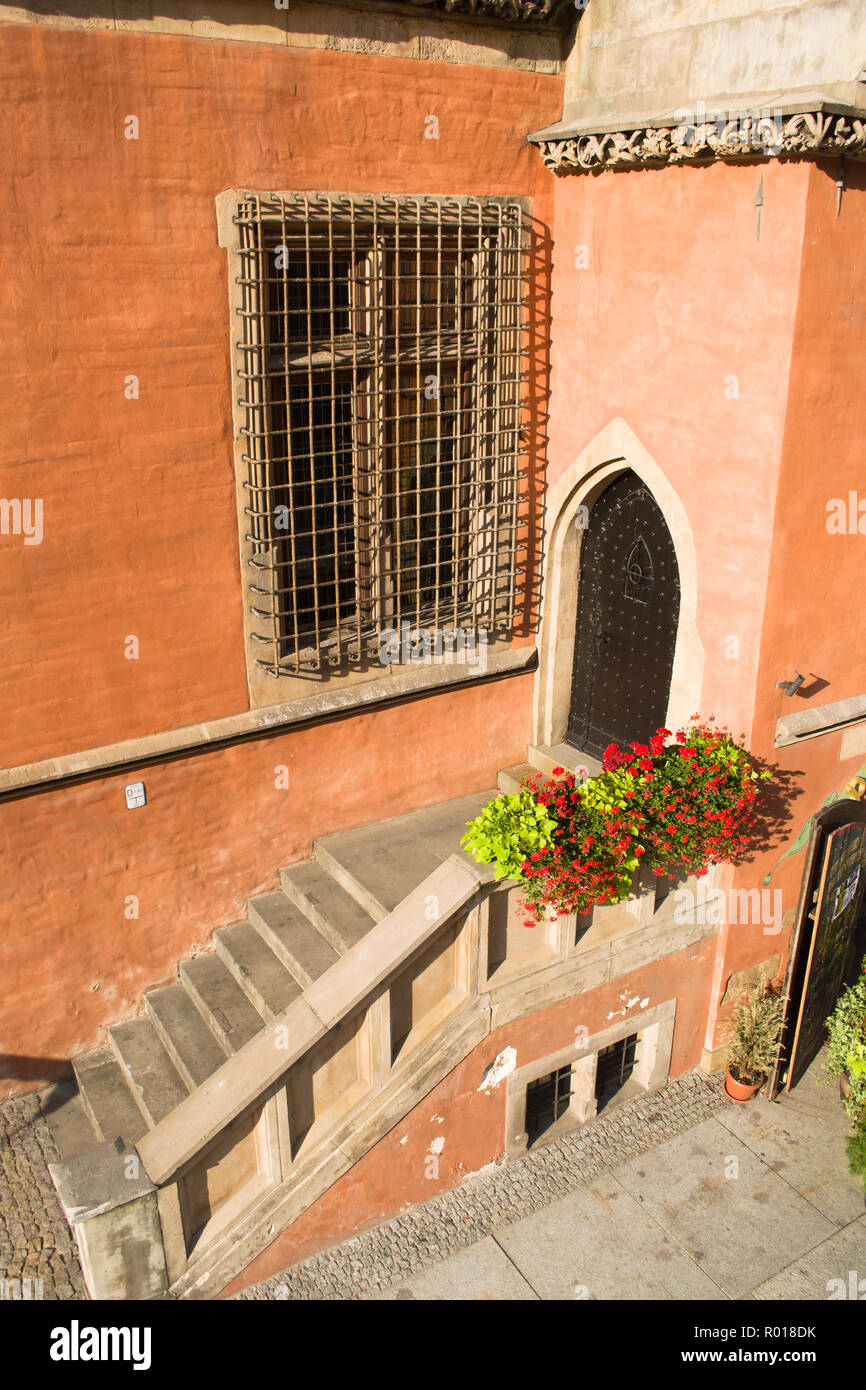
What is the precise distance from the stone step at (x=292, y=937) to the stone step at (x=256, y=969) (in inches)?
2.1

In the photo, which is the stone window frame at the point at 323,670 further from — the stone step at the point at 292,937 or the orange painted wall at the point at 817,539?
the orange painted wall at the point at 817,539

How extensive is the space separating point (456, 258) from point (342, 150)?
3.37 ft

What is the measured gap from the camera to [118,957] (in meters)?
6.87

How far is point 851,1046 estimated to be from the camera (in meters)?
6.89

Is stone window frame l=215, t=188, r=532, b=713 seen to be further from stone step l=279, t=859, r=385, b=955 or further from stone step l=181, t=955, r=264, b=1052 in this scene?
stone step l=181, t=955, r=264, b=1052

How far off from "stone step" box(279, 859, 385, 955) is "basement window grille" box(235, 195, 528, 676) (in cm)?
145

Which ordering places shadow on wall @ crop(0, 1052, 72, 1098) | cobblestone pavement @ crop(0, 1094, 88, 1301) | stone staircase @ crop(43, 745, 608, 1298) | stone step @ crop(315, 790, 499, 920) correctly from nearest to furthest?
stone staircase @ crop(43, 745, 608, 1298)
cobblestone pavement @ crop(0, 1094, 88, 1301)
shadow on wall @ crop(0, 1052, 72, 1098)
stone step @ crop(315, 790, 499, 920)

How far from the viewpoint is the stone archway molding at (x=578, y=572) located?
679 cm

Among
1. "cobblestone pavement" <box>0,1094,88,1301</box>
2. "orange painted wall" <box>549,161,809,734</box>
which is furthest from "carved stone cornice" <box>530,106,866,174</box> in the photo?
"cobblestone pavement" <box>0,1094,88,1301</box>

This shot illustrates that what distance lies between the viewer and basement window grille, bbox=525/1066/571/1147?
7.05 metres

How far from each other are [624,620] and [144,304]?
3.83 metres

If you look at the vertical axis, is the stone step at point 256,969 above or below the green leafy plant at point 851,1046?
above

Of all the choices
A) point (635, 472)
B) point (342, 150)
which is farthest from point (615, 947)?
point (342, 150)

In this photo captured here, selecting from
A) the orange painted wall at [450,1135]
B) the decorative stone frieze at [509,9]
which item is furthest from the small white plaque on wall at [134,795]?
the decorative stone frieze at [509,9]
